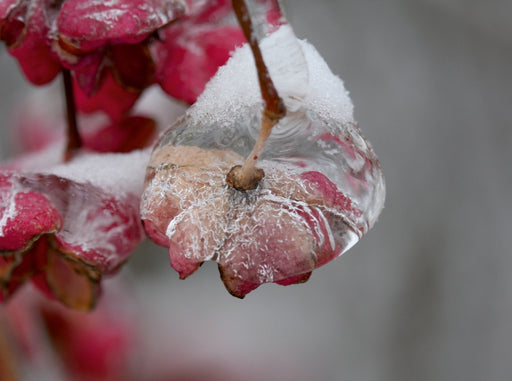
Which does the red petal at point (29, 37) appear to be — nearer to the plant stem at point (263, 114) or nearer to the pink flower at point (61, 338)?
the plant stem at point (263, 114)

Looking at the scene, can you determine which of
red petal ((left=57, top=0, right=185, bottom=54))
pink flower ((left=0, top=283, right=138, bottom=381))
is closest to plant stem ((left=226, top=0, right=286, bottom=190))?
red petal ((left=57, top=0, right=185, bottom=54))

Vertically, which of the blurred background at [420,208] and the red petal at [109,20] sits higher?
the red petal at [109,20]

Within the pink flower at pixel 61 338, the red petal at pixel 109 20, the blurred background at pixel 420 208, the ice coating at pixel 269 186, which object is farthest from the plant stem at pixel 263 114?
the blurred background at pixel 420 208

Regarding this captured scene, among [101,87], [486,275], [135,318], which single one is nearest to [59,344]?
[135,318]

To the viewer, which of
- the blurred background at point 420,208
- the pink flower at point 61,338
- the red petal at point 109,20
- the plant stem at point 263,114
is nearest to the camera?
the plant stem at point 263,114

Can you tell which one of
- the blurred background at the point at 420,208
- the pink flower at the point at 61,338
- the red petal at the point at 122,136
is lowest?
the blurred background at the point at 420,208
